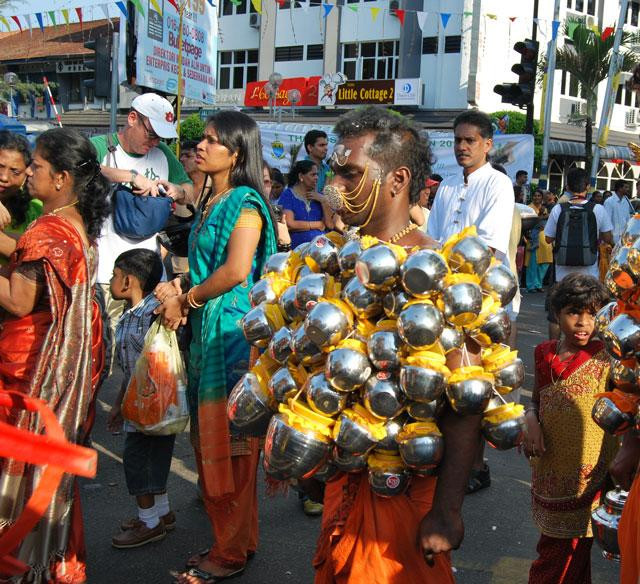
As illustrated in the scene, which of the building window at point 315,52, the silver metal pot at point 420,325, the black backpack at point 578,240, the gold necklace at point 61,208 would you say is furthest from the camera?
the building window at point 315,52

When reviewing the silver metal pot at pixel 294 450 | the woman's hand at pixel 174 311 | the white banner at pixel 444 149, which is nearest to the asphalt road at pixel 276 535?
the woman's hand at pixel 174 311


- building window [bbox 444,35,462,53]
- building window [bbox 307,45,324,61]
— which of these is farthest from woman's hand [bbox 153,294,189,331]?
building window [bbox 307,45,324,61]

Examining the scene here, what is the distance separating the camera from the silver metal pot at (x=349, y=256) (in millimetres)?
2438

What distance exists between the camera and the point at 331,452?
240 centimetres

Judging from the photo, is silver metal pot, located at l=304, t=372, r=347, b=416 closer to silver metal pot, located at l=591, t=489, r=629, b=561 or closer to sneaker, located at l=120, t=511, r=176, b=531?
silver metal pot, located at l=591, t=489, r=629, b=561

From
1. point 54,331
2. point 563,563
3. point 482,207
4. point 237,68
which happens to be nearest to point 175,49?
point 482,207

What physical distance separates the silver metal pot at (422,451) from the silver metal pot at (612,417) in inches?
23.1

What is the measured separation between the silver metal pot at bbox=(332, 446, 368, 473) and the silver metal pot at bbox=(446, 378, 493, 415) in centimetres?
31

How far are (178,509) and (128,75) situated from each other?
30.4ft

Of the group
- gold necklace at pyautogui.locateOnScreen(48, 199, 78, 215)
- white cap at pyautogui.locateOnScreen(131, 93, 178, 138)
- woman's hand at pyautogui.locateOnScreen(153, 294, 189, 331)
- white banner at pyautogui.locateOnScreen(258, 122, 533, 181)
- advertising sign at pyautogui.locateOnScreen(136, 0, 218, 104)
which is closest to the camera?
gold necklace at pyautogui.locateOnScreen(48, 199, 78, 215)

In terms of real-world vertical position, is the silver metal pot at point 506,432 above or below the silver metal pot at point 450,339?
below

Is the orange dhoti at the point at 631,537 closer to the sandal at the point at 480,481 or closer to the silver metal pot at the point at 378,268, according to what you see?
the silver metal pot at the point at 378,268

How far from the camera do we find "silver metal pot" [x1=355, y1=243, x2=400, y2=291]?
2.29 m

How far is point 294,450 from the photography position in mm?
2305
